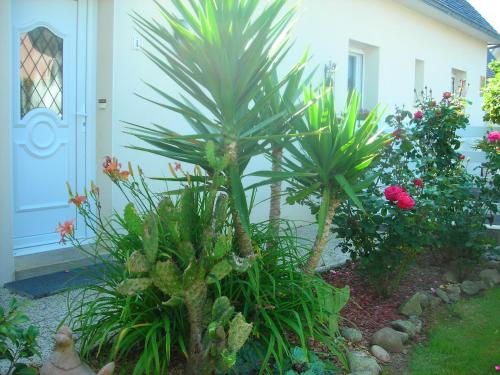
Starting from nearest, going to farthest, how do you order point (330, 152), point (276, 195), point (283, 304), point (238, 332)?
point (238, 332)
point (283, 304)
point (330, 152)
point (276, 195)

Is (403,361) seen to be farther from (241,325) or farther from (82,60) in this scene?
(82,60)

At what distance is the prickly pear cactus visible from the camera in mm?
2865

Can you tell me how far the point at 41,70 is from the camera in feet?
18.6

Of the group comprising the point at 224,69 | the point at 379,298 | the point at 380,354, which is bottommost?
the point at 380,354

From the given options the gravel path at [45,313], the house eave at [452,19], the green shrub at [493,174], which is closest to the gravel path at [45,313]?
the gravel path at [45,313]

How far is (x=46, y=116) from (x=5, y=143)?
2.62 feet

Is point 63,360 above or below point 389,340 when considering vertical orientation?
above

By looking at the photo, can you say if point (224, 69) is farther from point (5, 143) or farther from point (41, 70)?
point (41, 70)

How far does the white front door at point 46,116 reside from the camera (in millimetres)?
5452

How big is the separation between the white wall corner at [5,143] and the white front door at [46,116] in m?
0.35

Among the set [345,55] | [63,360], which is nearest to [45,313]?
[63,360]

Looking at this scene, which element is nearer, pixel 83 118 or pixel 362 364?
pixel 362 364

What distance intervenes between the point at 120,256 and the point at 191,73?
4.13ft

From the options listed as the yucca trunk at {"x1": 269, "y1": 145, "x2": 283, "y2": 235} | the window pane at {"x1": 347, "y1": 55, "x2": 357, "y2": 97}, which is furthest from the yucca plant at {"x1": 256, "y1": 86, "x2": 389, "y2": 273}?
the window pane at {"x1": 347, "y1": 55, "x2": 357, "y2": 97}
